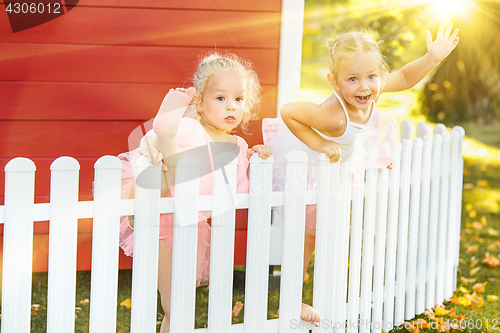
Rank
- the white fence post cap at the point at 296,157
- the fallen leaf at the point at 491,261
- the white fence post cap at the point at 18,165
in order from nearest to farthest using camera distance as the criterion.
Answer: the white fence post cap at the point at 18,165 < the white fence post cap at the point at 296,157 < the fallen leaf at the point at 491,261

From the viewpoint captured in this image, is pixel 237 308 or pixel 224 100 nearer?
pixel 224 100

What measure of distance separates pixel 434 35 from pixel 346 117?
421cm

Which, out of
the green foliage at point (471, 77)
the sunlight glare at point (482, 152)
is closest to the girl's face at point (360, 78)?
the green foliage at point (471, 77)

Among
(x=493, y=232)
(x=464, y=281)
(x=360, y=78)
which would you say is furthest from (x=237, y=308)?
(x=493, y=232)

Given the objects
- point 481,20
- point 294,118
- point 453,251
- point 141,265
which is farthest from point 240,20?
point 481,20

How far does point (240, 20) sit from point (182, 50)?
433 millimetres

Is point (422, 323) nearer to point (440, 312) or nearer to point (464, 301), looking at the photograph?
point (440, 312)

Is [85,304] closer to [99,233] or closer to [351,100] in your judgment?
[99,233]

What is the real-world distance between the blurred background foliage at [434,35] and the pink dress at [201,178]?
816 millimetres

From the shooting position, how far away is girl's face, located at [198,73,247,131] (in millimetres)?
2557

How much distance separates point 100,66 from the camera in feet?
11.4

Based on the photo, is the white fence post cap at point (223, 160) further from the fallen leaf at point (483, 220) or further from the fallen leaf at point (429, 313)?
the fallen leaf at point (483, 220)

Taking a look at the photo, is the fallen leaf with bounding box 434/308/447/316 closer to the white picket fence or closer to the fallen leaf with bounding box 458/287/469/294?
the white picket fence

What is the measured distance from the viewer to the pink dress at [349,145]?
9.57 feet
